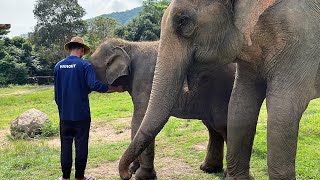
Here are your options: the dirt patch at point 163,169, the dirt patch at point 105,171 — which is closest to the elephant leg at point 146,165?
the dirt patch at point 163,169

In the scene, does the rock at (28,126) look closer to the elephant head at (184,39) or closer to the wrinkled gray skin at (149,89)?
the wrinkled gray skin at (149,89)

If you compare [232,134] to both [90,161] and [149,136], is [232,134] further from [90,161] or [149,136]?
[90,161]

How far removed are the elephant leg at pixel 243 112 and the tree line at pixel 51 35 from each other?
2366cm

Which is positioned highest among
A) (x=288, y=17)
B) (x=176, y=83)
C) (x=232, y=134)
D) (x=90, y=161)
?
(x=288, y=17)

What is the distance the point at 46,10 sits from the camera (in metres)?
38.3

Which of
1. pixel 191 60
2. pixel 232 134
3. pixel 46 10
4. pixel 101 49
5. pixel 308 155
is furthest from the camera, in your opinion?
pixel 46 10

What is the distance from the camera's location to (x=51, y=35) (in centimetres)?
3838

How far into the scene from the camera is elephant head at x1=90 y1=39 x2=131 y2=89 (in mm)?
5176

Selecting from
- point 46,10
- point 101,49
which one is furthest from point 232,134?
point 46,10

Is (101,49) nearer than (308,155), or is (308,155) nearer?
(101,49)

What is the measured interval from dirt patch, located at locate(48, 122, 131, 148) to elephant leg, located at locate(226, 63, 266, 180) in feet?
15.2

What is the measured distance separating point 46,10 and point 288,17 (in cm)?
3760

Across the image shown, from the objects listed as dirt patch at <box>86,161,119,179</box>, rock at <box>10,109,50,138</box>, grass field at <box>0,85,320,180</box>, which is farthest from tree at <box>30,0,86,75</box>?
dirt patch at <box>86,161,119,179</box>

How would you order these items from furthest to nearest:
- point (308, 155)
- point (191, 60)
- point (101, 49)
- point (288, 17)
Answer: point (308, 155) < point (101, 49) < point (191, 60) < point (288, 17)
